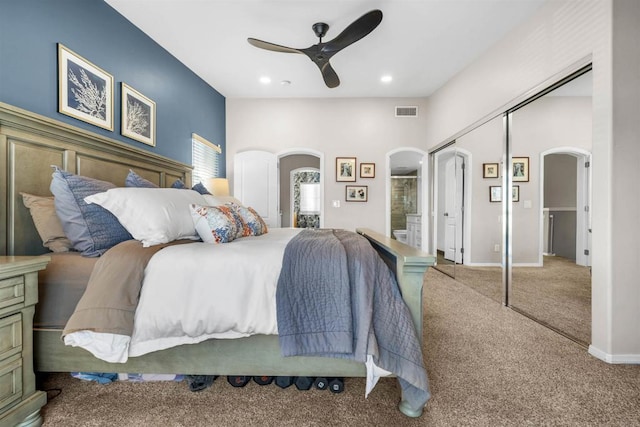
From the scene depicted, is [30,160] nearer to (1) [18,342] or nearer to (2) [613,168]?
(1) [18,342]

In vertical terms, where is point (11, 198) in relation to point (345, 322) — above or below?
above

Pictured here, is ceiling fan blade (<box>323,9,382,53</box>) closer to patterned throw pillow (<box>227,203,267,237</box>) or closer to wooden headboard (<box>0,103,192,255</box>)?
patterned throw pillow (<box>227,203,267,237</box>)

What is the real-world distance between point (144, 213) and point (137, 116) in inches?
70.4

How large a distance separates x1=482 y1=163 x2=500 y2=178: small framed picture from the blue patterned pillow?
2884mm

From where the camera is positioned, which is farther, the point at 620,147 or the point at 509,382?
the point at 620,147

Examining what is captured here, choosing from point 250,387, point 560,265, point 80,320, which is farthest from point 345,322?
point 560,265

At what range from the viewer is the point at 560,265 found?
2.53 m

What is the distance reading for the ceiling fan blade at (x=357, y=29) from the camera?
222 cm

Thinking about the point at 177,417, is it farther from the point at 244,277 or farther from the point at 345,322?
the point at 345,322

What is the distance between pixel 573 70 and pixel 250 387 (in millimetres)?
3186

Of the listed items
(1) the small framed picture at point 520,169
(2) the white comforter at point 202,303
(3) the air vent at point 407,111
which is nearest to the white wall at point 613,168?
(1) the small framed picture at point 520,169

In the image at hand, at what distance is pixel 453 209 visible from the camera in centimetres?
419

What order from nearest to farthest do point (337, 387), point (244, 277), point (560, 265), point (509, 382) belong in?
point (244, 277)
point (337, 387)
point (509, 382)
point (560, 265)

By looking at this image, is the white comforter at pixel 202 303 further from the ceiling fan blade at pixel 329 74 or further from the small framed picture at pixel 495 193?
the small framed picture at pixel 495 193
